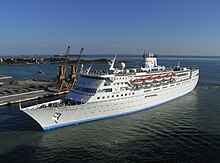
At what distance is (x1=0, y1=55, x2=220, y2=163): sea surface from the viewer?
22.6m

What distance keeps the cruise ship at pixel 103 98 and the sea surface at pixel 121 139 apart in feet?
3.61

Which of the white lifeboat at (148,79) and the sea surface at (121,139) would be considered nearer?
the sea surface at (121,139)

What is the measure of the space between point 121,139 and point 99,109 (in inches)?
270

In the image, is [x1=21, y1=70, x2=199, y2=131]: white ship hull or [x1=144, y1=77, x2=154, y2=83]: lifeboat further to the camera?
[x1=144, y1=77, x2=154, y2=83]: lifeboat

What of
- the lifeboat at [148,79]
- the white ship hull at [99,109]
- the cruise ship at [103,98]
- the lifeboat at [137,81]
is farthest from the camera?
the lifeboat at [148,79]

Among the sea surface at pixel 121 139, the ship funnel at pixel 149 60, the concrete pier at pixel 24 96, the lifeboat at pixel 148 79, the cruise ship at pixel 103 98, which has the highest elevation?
the ship funnel at pixel 149 60

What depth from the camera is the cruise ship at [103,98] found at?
98.5 ft

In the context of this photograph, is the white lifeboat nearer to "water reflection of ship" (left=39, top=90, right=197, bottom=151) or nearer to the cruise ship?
the cruise ship

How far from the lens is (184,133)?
2838cm

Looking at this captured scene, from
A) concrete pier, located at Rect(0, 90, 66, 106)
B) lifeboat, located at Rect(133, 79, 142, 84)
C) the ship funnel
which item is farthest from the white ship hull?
concrete pier, located at Rect(0, 90, 66, 106)

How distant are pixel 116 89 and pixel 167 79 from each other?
13.7 m

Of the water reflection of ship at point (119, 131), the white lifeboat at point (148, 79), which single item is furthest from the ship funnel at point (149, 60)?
the water reflection of ship at point (119, 131)

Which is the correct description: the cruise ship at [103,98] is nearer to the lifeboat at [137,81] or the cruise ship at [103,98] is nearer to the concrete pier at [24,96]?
the lifeboat at [137,81]

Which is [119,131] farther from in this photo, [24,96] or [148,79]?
[24,96]
